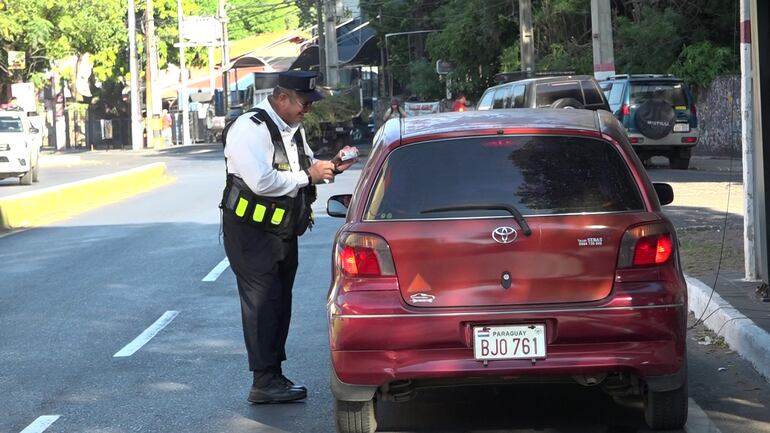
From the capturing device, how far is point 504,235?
602 cm

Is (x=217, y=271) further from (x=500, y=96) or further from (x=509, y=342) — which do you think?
(x=500, y=96)

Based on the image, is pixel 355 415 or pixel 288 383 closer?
pixel 355 415

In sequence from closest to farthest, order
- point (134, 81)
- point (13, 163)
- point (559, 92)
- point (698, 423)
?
point (698, 423) → point (559, 92) → point (13, 163) → point (134, 81)

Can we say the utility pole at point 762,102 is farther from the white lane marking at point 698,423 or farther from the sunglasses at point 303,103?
the sunglasses at point 303,103

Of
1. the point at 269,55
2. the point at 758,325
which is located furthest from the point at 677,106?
the point at 269,55

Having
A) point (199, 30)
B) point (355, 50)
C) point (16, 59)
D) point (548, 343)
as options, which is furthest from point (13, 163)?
point (199, 30)

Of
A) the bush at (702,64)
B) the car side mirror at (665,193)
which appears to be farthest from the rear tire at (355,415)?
the bush at (702,64)

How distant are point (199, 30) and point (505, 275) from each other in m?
68.4

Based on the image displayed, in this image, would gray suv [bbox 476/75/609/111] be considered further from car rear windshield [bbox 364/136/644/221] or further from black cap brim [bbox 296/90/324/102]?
car rear windshield [bbox 364/136/644/221]

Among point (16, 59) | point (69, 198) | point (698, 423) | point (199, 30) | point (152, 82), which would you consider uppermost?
point (199, 30)

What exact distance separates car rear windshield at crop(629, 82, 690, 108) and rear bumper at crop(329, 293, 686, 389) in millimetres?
20312

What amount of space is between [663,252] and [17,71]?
55250mm

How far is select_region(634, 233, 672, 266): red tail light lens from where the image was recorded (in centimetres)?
605

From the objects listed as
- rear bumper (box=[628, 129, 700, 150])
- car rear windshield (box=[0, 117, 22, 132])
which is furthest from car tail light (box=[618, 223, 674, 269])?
car rear windshield (box=[0, 117, 22, 132])
